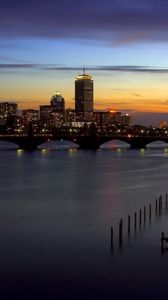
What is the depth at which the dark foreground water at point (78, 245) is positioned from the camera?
21250mm

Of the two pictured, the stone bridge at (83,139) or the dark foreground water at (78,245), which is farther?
the stone bridge at (83,139)

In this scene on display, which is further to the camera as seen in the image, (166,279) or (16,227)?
(16,227)

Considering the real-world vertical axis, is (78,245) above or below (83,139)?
below

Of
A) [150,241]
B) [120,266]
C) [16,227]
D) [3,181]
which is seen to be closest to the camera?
[120,266]

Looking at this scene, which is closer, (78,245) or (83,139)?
(78,245)

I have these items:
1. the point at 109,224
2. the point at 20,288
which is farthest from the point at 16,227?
the point at 20,288

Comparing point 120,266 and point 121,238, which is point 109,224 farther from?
point 120,266

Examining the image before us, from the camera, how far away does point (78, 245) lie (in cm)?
2744

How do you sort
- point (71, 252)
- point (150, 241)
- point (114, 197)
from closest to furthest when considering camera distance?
point (71, 252)
point (150, 241)
point (114, 197)

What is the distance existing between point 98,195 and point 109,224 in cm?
1445

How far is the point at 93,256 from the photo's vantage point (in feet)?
82.4

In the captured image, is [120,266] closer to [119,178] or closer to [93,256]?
[93,256]

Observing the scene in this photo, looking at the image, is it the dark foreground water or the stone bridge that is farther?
the stone bridge

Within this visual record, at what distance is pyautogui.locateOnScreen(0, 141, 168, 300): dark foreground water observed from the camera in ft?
69.7
